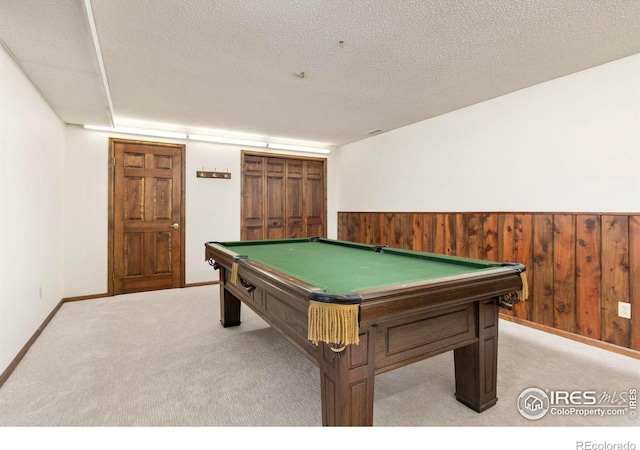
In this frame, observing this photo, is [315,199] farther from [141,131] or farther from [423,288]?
[423,288]

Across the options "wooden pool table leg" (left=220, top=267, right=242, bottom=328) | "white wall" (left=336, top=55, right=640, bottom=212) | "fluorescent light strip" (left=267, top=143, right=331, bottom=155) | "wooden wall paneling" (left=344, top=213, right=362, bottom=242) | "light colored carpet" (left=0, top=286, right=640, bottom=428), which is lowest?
"light colored carpet" (left=0, top=286, right=640, bottom=428)

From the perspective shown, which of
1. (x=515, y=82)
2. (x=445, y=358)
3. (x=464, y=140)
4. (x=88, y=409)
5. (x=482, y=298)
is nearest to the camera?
(x=482, y=298)

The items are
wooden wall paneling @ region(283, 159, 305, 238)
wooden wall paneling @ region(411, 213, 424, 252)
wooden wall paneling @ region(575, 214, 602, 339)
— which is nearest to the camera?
wooden wall paneling @ region(575, 214, 602, 339)

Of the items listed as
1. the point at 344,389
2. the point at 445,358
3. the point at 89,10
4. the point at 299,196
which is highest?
the point at 89,10

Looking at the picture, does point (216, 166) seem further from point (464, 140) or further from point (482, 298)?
point (482, 298)

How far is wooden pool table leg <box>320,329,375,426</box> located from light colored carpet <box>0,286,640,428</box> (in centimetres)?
40

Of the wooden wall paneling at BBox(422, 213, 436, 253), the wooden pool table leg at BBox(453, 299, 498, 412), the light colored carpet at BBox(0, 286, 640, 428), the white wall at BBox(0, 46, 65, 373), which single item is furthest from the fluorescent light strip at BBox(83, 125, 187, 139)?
Answer: the wooden pool table leg at BBox(453, 299, 498, 412)

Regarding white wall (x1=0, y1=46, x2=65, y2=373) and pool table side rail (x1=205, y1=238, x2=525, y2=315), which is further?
white wall (x1=0, y1=46, x2=65, y2=373)

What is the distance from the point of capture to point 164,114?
3.86m

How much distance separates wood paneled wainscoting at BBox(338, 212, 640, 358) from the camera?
2.48 metres

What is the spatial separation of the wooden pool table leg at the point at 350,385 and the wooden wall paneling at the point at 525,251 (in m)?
2.54

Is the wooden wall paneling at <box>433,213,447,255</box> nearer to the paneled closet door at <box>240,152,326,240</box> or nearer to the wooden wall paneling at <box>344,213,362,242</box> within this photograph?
the wooden wall paneling at <box>344,213,362,242</box>
